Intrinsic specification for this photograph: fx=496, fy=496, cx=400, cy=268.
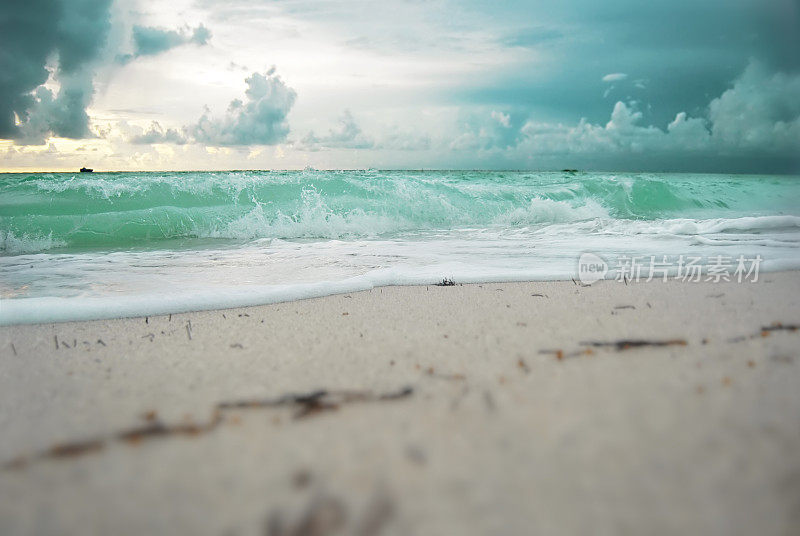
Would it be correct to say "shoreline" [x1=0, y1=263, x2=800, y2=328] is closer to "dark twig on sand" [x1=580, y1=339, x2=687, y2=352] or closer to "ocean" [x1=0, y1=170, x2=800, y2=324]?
"ocean" [x1=0, y1=170, x2=800, y2=324]

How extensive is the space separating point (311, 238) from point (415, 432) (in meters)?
6.53

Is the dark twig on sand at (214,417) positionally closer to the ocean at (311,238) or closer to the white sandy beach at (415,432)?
the white sandy beach at (415,432)

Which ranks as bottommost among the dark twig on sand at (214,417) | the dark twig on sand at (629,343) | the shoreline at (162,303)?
the shoreline at (162,303)

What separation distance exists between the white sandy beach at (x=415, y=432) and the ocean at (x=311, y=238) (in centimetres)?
120

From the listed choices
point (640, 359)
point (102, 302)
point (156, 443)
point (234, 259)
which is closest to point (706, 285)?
point (640, 359)

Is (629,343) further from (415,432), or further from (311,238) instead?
(311,238)

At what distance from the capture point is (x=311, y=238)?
24.4ft

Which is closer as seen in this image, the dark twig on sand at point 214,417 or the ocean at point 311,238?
the dark twig on sand at point 214,417

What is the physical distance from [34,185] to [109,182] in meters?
1.40

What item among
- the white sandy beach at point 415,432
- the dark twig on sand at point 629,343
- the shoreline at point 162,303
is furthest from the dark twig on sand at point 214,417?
the shoreline at point 162,303

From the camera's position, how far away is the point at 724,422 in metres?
1.13

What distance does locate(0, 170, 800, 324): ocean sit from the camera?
3.27 meters

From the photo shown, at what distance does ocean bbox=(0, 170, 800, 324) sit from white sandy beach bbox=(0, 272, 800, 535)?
1198 mm

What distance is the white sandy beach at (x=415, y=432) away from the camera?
0.87 m
